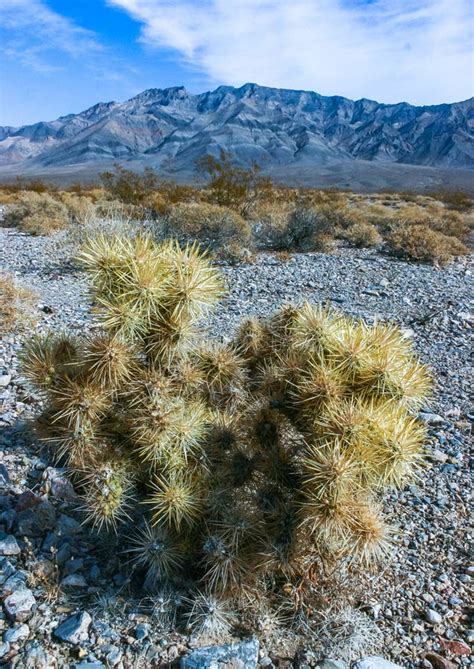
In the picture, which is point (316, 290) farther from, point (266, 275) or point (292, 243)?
point (292, 243)

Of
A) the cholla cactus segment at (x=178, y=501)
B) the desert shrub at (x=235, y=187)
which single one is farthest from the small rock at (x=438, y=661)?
the desert shrub at (x=235, y=187)

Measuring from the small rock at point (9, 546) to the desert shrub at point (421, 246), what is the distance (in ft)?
38.0

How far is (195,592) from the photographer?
2963mm

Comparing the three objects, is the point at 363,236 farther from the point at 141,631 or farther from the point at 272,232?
the point at 141,631

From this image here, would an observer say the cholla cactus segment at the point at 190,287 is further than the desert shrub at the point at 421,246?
No

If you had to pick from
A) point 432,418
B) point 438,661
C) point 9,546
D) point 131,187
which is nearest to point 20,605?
point 9,546

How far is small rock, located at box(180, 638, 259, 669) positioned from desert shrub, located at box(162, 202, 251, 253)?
1062 cm

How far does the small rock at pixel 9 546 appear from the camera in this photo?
3045 millimetres

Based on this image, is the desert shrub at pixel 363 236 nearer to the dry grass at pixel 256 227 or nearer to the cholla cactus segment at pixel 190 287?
the dry grass at pixel 256 227

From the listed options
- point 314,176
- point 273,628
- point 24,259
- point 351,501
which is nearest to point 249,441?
point 351,501

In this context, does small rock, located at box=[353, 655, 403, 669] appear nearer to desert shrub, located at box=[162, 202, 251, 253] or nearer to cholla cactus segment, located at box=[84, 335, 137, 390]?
cholla cactus segment, located at box=[84, 335, 137, 390]

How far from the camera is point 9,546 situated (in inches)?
121

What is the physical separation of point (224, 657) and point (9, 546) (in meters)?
1.47

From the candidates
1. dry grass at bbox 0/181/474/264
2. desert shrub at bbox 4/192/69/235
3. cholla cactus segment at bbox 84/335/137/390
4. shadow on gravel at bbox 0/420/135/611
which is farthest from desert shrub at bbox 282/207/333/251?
cholla cactus segment at bbox 84/335/137/390
